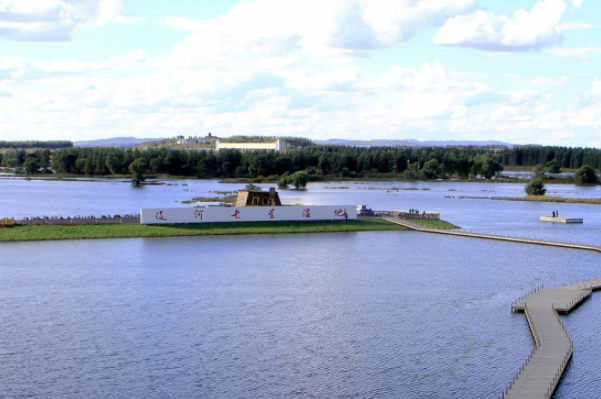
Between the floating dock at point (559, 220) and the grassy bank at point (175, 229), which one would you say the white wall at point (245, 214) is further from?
the floating dock at point (559, 220)

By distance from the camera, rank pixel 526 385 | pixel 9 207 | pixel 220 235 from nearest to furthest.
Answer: pixel 526 385 → pixel 220 235 → pixel 9 207

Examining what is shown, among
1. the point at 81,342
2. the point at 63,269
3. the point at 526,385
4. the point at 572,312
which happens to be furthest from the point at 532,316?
the point at 63,269

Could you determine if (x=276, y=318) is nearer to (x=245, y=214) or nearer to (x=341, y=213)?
(x=245, y=214)

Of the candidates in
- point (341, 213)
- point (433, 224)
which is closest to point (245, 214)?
point (341, 213)

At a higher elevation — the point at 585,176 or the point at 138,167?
the point at 138,167

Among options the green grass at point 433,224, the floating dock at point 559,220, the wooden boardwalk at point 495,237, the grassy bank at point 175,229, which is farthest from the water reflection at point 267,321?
the floating dock at point 559,220

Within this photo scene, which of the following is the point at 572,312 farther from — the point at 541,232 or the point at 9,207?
the point at 9,207
